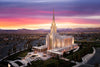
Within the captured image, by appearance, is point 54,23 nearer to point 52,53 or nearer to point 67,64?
point 52,53

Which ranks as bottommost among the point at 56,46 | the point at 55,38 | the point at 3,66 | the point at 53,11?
the point at 3,66

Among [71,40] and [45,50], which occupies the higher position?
[71,40]

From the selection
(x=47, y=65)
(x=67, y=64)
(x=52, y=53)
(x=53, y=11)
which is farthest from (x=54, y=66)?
(x=53, y=11)

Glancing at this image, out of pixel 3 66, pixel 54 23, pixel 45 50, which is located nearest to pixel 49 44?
pixel 45 50

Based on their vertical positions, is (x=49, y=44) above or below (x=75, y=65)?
above

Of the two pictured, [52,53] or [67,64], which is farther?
[52,53]

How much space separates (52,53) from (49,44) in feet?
19.5

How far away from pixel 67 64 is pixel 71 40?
64.1 ft

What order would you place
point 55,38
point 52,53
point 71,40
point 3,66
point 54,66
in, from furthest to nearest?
point 71,40 → point 55,38 → point 52,53 → point 3,66 → point 54,66

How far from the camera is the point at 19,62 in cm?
2691

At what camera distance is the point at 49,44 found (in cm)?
3688

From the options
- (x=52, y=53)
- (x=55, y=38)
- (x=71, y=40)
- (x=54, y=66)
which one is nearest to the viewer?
(x=54, y=66)

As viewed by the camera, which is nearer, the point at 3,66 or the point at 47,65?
the point at 47,65

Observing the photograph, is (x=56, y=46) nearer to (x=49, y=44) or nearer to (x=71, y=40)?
(x=49, y=44)
